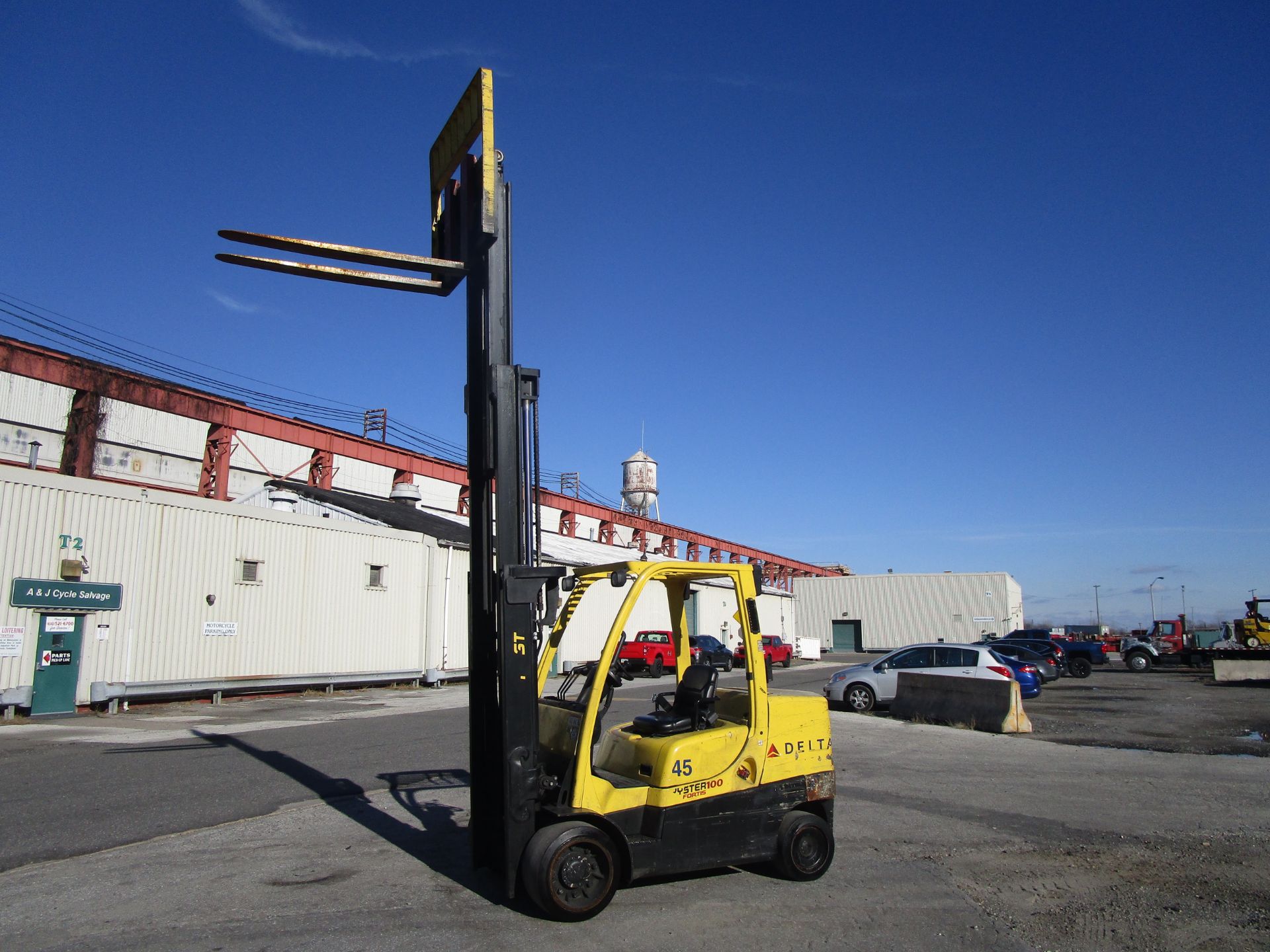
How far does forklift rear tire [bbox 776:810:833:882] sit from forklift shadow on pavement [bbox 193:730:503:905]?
1.90 metres

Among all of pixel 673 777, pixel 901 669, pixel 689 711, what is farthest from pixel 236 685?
pixel 673 777

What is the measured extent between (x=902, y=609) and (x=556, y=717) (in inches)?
2232

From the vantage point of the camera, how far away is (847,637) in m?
61.6

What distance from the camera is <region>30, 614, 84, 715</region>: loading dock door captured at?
17.0m

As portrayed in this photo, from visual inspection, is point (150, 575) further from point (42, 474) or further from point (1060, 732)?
point (1060, 732)

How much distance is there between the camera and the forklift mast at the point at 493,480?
5.62 metres

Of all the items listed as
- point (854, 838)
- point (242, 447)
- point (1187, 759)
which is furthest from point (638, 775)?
point (242, 447)

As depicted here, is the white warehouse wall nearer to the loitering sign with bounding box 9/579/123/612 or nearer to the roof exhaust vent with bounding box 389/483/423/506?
the loitering sign with bounding box 9/579/123/612

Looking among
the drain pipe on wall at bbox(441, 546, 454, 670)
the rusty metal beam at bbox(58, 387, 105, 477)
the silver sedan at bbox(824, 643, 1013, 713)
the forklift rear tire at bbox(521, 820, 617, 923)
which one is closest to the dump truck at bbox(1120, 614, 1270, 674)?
the silver sedan at bbox(824, 643, 1013, 713)

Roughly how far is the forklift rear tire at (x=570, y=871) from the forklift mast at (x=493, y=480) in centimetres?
24

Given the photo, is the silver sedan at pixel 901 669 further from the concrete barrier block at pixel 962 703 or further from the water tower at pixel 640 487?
the water tower at pixel 640 487

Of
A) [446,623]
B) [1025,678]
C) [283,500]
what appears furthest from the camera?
[446,623]

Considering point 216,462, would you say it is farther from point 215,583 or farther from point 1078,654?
point 1078,654

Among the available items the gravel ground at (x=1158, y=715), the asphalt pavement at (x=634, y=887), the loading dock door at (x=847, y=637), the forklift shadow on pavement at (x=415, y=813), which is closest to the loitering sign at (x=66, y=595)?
→ the asphalt pavement at (x=634, y=887)
